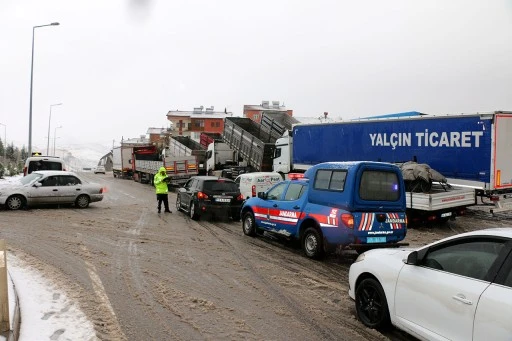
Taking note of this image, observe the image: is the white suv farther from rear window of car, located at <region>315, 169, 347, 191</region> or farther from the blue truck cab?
rear window of car, located at <region>315, 169, 347, 191</region>

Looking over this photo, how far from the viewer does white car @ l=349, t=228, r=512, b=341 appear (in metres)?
3.53

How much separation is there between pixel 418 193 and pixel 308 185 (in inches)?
204

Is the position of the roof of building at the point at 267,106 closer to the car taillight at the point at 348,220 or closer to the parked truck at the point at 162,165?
the parked truck at the point at 162,165

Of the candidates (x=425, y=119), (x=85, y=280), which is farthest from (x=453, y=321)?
(x=425, y=119)

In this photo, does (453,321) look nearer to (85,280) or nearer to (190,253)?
(85,280)

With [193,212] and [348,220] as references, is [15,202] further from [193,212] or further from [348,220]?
[348,220]

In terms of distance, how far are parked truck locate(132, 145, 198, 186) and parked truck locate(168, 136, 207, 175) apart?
70cm

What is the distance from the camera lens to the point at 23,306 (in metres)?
5.24

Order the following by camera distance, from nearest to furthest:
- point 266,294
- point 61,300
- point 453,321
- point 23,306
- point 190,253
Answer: point 453,321, point 23,306, point 61,300, point 266,294, point 190,253

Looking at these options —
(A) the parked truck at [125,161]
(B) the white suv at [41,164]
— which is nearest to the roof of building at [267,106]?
(A) the parked truck at [125,161]

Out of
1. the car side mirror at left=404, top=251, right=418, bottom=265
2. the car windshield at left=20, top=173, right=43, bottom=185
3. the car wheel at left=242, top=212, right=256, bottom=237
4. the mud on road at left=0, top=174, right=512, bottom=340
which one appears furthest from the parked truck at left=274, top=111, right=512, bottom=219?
the car windshield at left=20, top=173, right=43, bottom=185

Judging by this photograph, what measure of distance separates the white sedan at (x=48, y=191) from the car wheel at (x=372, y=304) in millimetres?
12725

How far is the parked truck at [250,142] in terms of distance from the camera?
23.6 meters

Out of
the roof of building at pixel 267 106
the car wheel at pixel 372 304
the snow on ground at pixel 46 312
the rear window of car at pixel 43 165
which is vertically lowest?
the snow on ground at pixel 46 312
